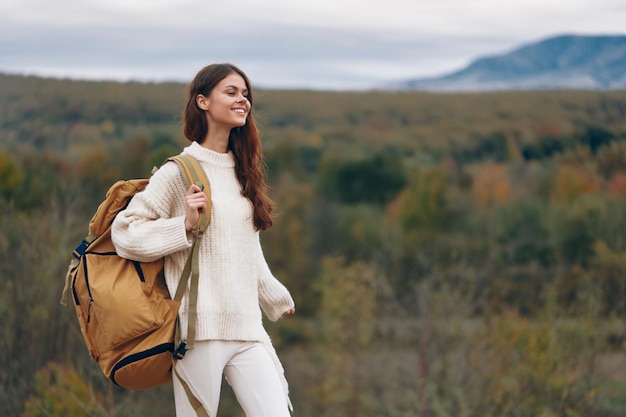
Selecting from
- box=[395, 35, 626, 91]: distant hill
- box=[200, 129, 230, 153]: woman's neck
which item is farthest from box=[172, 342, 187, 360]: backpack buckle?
box=[395, 35, 626, 91]: distant hill

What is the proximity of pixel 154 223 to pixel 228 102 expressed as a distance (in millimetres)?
495

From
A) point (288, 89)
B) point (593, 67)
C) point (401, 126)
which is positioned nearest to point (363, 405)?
point (593, 67)

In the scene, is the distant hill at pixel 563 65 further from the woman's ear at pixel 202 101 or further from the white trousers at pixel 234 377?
the white trousers at pixel 234 377

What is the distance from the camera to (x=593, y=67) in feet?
41.7

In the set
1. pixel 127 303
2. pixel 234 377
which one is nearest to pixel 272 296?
pixel 234 377

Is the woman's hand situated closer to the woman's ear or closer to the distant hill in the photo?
the woman's ear

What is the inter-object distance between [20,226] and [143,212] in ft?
57.4

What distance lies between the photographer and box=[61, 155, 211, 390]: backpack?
10.2ft

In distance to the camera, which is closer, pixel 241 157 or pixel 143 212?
pixel 143 212

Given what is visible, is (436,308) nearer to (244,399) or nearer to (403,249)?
(403,249)

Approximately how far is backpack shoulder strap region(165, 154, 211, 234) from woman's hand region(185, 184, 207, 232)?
0.02m

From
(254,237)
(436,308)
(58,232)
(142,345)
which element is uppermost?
(254,237)

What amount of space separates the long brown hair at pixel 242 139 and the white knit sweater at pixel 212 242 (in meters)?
0.03

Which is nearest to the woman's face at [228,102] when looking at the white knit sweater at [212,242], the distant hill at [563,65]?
the white knit sweater at [212,242]
